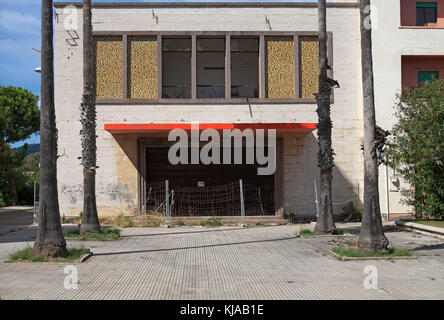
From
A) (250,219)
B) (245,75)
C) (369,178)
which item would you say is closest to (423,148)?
(369,178)

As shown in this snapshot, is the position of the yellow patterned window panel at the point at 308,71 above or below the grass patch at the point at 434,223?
above

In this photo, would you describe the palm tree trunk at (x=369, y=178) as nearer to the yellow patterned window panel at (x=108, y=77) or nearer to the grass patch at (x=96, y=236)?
the grass patch at (x=96, y=236)

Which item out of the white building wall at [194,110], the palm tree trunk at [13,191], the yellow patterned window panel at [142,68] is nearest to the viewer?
the white building wall at [194,110]

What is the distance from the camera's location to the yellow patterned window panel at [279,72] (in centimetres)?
1934

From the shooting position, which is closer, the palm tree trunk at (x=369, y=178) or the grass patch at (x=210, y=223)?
the palm tree trunk at (x=369, y=178)

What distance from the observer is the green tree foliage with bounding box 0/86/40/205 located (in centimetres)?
3200

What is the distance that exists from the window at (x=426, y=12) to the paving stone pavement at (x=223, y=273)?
11726 millimetres

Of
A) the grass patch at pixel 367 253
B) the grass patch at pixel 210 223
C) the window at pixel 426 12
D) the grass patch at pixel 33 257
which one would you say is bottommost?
the grass patch at pixel 210 223

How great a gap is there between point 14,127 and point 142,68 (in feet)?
69.1

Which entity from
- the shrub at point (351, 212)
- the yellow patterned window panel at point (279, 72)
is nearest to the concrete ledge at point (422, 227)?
the shrub at point (351, 212)

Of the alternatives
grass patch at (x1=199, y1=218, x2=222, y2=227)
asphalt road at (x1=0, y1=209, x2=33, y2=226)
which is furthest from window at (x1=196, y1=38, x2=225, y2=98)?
asphalt road at (x1=0, y1=209, x2=33, y2=226)

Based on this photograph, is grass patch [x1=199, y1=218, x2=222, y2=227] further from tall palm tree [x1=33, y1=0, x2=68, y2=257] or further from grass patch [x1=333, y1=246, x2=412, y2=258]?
tall palm tree [x1=33, y1=0, x2=68, y2=257]

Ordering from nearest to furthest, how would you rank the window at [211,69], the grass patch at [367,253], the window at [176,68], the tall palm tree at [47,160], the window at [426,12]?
the tall palm tree at [47,160] → the grass patch at [367,253] → the window at [176,68] → the window at [426,12] → the window at [211,69]
